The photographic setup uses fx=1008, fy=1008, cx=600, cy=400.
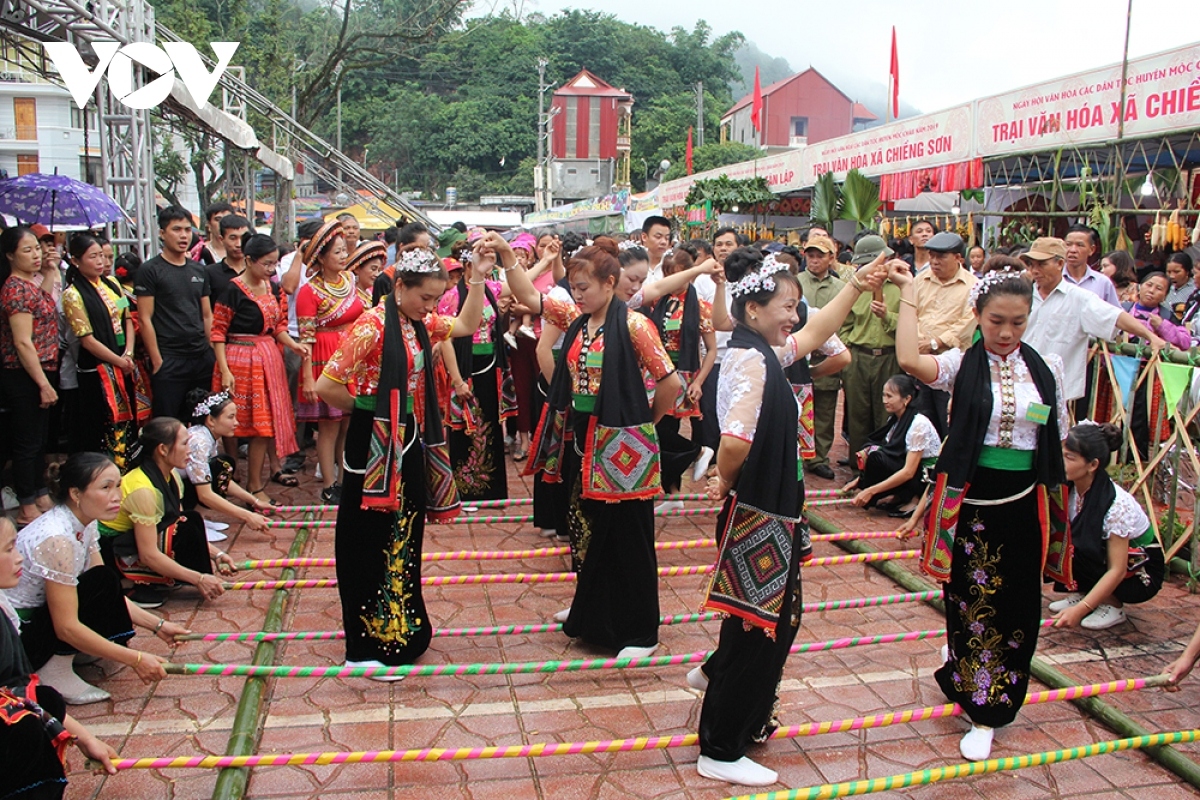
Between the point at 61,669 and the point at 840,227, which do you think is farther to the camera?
the point at 840,227

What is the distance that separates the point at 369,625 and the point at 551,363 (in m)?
1.77

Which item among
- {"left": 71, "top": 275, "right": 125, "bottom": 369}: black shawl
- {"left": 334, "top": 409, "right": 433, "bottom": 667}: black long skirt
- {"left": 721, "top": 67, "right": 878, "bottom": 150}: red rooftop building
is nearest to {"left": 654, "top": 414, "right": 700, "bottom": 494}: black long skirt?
{"left": 334, "top": 409, "right": 433, "bottom": 667}: black long skirt

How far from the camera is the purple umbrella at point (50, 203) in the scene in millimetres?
7680

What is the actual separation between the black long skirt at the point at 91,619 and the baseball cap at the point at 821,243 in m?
5.61

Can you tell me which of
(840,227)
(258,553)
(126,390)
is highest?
(840,227)

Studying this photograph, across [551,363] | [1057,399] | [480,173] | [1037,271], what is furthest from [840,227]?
[480,173]

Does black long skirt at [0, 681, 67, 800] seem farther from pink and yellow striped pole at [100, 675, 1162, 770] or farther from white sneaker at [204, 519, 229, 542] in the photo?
white sneaker at [204, 519, 229, 542]

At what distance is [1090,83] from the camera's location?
31.8 feet

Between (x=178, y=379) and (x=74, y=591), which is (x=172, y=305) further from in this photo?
(x=74, y=591)

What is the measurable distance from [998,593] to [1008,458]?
495 millimetres

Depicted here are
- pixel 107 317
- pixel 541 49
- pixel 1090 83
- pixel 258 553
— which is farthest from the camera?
pixel 541 49

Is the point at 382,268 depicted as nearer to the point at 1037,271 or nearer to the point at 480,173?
the point at 1037,271

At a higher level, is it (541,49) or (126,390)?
(541,49)
